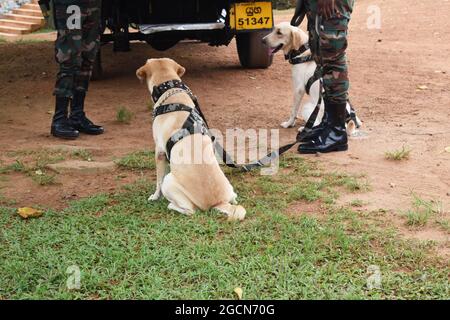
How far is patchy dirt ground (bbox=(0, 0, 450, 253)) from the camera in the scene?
385 cm

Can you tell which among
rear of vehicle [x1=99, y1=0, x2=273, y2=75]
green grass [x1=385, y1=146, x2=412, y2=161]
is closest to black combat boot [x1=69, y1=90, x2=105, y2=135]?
rear of vehicle [x1=99, y1=0, x2=273, y2=75]

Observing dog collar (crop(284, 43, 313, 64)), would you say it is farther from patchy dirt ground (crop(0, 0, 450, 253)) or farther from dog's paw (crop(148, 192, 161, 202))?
dog's paw (crop(148, 192, 161, 202))

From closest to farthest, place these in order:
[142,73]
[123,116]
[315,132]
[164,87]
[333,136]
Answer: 1. [164,87]
2. [142,73]
3. [333,136]
4. [315,132]
5. [123,116]

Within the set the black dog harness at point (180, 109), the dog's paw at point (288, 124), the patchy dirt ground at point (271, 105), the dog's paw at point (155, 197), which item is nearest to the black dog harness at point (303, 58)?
the dog's paw at point (288, 124)

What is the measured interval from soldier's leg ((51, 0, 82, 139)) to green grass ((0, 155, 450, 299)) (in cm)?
155

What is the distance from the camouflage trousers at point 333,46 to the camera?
13.9ft

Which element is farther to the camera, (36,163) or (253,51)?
(253,51)

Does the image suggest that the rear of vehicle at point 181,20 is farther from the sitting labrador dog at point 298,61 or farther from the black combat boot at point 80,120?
the black combat boot at point 80,120

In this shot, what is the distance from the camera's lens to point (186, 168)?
3.31 m

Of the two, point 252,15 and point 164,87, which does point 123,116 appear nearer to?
point 252,15

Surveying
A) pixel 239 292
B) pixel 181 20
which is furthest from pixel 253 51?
pixel 239 292

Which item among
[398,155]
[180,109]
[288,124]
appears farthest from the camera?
[288,124]

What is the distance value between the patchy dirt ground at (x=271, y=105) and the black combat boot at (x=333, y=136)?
0.32ft

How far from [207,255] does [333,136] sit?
6.66ft
